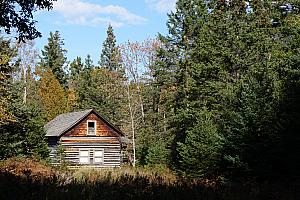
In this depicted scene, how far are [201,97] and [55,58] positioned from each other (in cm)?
4689

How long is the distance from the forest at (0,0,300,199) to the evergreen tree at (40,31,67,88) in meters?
7.72

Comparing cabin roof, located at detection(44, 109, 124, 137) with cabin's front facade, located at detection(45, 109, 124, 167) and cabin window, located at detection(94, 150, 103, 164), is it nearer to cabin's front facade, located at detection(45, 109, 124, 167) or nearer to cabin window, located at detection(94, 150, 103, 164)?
cabin's front facade, located at detection(45, 109, 124, 167)

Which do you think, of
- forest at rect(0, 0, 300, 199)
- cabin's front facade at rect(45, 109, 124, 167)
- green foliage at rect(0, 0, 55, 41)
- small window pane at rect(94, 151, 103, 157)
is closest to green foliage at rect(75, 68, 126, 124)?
forest at rect(0, 0, 300, 199)

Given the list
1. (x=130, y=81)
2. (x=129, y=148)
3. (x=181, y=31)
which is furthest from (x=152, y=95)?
(x=181, y=31)

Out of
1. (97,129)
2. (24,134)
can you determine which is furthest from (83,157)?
(24,134)

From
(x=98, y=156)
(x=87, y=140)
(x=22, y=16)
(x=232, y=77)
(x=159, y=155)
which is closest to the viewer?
(x=22, y=16)

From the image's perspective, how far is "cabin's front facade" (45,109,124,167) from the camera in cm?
4450

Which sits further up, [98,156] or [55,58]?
[55,58]

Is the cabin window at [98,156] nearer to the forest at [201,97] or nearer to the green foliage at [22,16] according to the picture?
the forest at [201,97]

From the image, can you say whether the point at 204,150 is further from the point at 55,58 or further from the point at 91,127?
the point at 55,58

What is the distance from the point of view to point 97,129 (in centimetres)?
4609

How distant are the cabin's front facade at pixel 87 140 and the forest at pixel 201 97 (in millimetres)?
3989

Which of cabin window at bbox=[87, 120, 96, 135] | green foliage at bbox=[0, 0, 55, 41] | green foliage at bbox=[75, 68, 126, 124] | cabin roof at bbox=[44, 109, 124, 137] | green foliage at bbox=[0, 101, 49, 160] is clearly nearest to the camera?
green foliage at bbox=[0, 0, 55, 41]

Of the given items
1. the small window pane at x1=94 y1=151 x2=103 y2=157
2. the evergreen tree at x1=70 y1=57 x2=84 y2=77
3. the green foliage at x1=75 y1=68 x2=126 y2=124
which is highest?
the evergreen tree at x1=70 y1=57 x2=84 y2=77
